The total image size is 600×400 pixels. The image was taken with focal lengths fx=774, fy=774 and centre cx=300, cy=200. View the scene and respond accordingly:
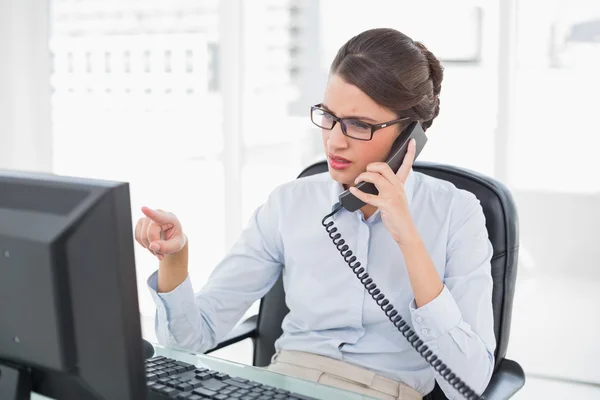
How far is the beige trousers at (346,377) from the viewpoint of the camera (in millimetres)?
1528

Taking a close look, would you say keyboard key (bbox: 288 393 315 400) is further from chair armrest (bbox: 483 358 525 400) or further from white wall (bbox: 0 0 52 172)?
white wall (bbox: 0 0 52 172)

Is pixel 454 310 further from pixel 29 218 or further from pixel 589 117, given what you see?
pixel 589 117

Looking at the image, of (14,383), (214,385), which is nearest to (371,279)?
(214,385)

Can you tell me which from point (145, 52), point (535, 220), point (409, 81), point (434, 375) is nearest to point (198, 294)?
point (434, 375)

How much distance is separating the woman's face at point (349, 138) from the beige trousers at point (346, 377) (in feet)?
1.23

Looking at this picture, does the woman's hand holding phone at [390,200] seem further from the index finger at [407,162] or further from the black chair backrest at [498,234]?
the black chair backrest at [498,234]

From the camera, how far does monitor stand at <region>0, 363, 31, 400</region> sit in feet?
3.16

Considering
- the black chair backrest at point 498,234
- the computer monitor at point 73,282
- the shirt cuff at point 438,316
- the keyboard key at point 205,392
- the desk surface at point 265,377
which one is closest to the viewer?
the computer monitor at point 73,282

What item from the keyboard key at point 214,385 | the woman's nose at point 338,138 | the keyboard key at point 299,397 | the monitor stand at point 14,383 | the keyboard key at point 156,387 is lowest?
the keyboard key at point 299,397

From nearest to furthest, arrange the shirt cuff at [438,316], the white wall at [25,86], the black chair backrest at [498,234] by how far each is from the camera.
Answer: the shirt cuff at [438,316] → the black chair backrest at [498,234] → the white wall at [25,86]

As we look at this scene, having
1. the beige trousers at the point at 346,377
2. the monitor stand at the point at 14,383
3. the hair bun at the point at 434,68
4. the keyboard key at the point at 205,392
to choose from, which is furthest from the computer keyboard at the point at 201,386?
the hair bun at the point at 434,68

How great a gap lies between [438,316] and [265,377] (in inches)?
13.6

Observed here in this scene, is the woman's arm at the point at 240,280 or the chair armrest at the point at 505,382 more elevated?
the woman's arm at the point at 240,280

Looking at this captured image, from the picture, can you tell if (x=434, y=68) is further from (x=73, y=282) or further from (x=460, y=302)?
(x=73, y=282)
